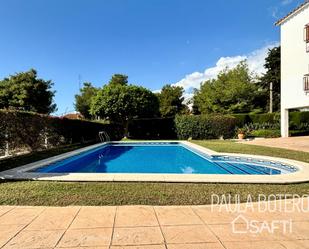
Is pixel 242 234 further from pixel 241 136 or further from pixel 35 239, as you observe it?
pixel 241 136

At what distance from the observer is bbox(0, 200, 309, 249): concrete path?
3090 millimetres

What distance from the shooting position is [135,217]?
393 cm

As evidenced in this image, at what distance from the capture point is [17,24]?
14.0 metres

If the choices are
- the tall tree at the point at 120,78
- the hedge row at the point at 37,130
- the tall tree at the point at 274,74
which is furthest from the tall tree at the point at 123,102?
the tall tree at the point at 274,74

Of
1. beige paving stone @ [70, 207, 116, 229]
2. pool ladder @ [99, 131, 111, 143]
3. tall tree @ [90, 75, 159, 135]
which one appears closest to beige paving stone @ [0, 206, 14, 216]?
beige paving stone @ [70, 207, 116, 229]

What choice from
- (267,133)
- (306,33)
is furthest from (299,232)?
(267,133)

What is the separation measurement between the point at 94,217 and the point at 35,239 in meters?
0.90

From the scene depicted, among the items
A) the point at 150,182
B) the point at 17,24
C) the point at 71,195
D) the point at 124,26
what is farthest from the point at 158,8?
the point at 71,195

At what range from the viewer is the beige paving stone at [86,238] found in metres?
3.07

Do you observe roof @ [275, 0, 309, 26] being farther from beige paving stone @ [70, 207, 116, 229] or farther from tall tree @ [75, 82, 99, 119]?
tall tree @ [75, 82, 99, 119]

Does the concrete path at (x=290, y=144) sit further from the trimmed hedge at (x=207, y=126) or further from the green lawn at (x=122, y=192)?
the green lawn at (x=122, y=192)

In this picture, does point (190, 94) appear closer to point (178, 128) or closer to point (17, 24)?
point (178, 128)

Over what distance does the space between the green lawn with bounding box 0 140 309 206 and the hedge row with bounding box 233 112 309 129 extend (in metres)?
18.6

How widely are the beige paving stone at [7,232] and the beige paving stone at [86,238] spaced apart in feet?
2.19
